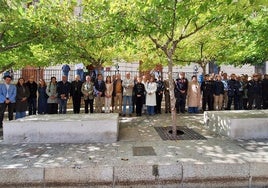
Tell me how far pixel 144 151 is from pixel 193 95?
273 inches

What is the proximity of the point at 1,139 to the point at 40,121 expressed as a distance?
4.73ft

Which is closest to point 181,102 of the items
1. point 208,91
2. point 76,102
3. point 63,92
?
point 208,91

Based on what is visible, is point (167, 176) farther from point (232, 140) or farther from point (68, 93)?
point (68, 93)

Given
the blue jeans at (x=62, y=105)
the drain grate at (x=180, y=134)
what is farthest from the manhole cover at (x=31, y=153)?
the blue jeans at (x=62, y=105)

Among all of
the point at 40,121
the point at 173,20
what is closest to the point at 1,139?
the point at 40,121

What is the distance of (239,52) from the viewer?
50.6 feet

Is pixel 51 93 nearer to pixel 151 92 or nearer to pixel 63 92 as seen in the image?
pixel 63 92

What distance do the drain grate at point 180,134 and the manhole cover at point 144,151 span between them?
1.31 meters

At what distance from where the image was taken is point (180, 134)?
30.7 feet

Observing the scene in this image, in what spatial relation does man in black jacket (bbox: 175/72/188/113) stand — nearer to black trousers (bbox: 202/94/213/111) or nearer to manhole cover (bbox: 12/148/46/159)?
black trousers (bbox: 202/94/213/111)

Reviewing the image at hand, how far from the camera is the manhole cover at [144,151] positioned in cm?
703

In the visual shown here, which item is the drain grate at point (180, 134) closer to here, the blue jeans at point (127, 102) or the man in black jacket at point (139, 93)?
the man in black jacket at point (139, 93)

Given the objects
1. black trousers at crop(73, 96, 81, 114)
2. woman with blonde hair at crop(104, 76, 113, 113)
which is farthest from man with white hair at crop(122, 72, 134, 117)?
black trousers at crop(73, 96, 81, 114)

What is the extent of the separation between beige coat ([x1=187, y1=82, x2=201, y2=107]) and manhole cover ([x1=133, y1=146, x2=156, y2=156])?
648 cm
